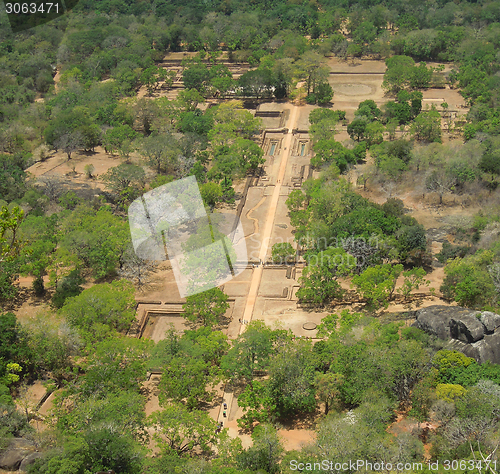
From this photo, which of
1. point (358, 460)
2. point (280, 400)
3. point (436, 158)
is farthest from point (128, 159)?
point (358, 460)

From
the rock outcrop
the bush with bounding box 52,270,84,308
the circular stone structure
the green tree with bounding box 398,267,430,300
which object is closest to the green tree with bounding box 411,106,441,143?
the green tree with bounding box 398,267,430,300

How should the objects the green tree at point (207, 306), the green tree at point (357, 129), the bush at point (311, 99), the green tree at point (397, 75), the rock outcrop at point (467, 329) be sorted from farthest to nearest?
the bush at point (311, 99), the green tree at point (397, 75), the green tree at point (357, 129), the green tree at point (207, 306), the rock outcrop at point (467, 329)

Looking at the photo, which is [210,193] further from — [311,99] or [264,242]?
[311,99]

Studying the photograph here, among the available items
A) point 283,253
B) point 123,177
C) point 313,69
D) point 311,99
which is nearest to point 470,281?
point 283,253

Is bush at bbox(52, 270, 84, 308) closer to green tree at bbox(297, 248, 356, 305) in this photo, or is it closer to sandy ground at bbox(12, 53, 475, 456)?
sandy ground at bbox(12, 53, 475, 456)

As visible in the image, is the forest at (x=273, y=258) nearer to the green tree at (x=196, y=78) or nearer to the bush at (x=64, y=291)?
the bush at (x=64, y=291)

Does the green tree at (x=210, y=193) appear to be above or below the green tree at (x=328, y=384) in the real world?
above

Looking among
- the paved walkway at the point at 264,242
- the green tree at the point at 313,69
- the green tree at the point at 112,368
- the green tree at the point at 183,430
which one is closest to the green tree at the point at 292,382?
the paved walkway at the point at 264,242
